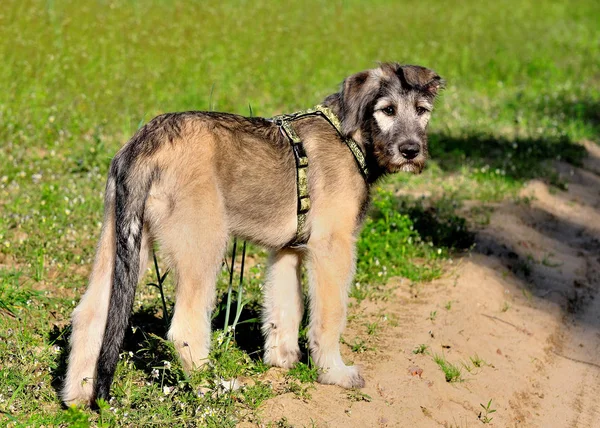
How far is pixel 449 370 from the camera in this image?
19.3 feet

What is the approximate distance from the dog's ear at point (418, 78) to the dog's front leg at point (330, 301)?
3.68 ft

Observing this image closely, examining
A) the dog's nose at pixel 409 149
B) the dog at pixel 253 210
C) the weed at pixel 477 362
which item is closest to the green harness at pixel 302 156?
the dog at pixel 253 210

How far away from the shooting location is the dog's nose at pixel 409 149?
530cm

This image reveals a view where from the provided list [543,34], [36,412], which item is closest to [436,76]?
[36,412]

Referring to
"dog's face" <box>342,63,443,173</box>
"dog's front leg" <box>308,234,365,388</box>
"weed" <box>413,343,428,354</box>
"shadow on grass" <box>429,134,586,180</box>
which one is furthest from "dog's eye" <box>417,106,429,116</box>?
"shadow on grass" <box>429,134,586,180</box>

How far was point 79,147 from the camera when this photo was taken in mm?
9391

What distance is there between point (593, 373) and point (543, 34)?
13159 millimetres

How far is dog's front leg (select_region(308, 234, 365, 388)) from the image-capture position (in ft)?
17.5

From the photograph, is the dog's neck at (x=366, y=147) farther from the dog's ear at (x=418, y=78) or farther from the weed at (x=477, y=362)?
the weed at (x=477, y=362)

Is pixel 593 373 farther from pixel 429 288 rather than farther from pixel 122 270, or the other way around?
pixel 122 270

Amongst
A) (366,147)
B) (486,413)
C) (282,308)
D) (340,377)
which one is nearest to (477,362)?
(486,413)

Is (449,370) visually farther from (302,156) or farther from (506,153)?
(506,153)

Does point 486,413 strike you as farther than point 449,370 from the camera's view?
No

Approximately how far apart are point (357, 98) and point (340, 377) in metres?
1.89
